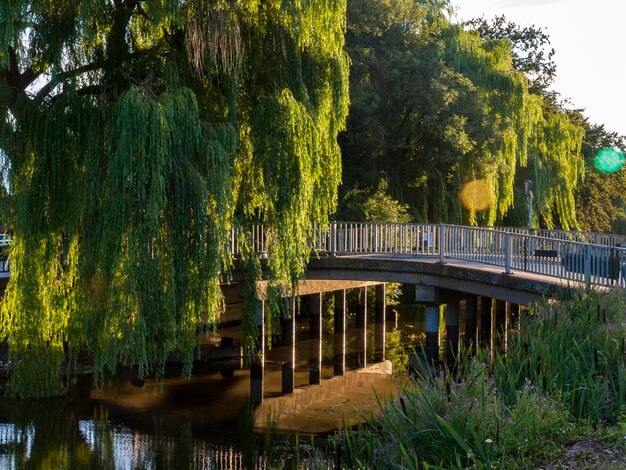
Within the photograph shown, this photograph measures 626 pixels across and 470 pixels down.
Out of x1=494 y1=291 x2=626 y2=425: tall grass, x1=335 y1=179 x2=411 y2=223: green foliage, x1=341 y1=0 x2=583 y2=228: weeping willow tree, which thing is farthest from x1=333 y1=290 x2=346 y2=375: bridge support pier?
x1=494 y1=291 x2=626 y2=425: tall grass

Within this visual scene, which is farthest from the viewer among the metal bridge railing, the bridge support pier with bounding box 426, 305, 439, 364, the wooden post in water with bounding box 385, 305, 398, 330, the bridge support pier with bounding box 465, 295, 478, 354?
the wooden post in water with bounding box 385, 305, 398, 330

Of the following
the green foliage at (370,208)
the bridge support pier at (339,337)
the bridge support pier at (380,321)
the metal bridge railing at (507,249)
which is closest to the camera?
the metal bridge railing at (507,249)

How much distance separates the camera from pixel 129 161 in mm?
13859

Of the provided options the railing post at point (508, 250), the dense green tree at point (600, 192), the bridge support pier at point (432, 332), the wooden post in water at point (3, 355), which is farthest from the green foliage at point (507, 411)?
the dense green tree at point (600, 192)

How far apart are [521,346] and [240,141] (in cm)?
858

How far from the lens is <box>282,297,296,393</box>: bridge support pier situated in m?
22.1

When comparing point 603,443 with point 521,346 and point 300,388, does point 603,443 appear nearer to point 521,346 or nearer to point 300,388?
point 521,346

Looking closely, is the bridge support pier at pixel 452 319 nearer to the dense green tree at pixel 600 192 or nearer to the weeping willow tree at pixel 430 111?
the weeping willow tree at pixel 430 111

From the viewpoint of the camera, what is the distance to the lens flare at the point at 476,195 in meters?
32.4

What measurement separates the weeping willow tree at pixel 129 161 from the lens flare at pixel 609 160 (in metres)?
38.1

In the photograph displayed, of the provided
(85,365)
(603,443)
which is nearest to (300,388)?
(85,365)

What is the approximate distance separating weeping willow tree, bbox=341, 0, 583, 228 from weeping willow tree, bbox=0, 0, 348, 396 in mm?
12970

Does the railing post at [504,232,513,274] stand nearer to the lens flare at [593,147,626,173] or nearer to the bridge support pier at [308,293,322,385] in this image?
the bridge support pier at [308,293,322,385]

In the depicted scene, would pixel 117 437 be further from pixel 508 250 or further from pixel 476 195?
pixel 476 195
